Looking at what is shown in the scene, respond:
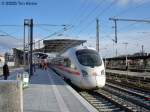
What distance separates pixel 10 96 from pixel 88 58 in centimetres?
1536

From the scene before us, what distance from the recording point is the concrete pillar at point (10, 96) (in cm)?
884

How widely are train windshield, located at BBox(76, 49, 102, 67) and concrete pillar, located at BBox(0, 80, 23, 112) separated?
14653 mm

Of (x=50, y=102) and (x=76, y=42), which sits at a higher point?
(x=76, y=42)

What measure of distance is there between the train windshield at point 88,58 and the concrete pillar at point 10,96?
14653 millimetres

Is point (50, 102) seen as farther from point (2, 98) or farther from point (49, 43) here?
point (49, 43)

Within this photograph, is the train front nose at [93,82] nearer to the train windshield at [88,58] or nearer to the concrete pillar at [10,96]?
the train windshield at [88,58]

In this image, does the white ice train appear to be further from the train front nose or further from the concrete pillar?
the concrete pillar

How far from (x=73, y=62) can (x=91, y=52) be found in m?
1.38

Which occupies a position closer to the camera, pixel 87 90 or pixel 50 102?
pixel 50 102

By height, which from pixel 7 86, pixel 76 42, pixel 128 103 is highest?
pixel 76 42

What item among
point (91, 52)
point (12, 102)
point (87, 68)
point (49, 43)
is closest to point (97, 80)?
point (87, 68)

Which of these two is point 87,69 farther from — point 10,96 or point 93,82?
point 10,96

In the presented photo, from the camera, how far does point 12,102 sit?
29.3 feet

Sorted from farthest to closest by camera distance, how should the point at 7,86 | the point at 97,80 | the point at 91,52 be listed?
→ the point at 91,52
the point at 97,80
the point at 7,86
